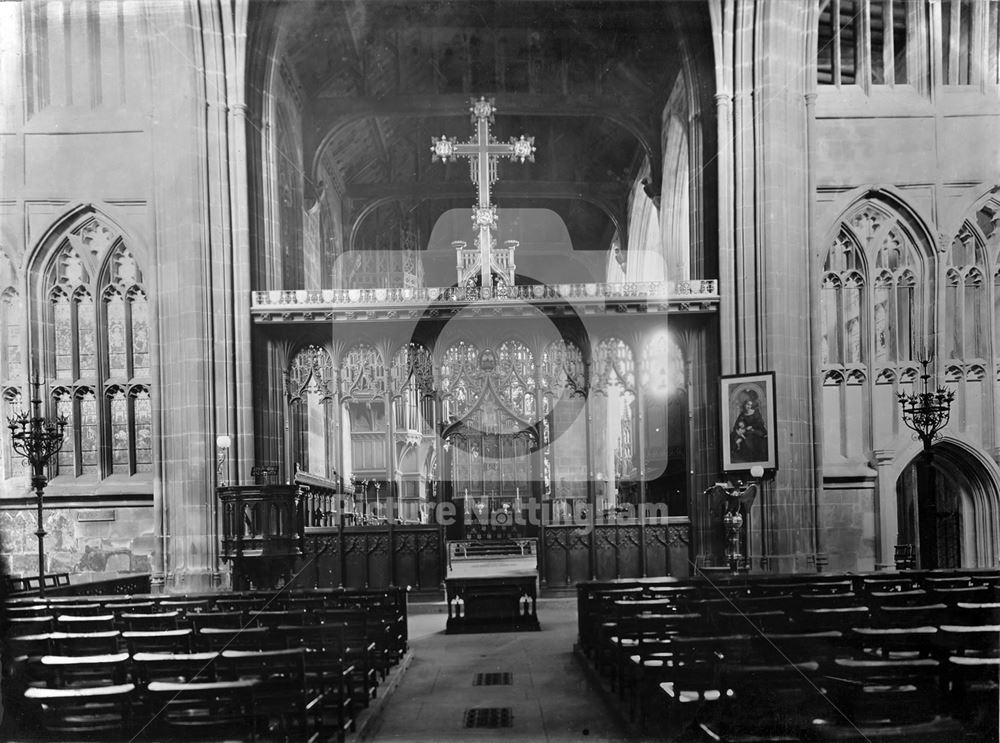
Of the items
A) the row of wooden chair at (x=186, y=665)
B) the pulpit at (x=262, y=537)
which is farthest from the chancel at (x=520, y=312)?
the row of wooden chair at (x=186, y=665)

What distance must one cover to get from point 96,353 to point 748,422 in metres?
11.5

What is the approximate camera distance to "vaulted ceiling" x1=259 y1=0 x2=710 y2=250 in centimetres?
1928

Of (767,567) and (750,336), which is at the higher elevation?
(750,336)

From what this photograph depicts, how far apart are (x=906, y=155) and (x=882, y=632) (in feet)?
44.9

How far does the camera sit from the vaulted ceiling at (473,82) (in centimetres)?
1928

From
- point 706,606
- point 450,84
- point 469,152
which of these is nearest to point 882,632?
point 706,606

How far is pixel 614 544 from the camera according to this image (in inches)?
674

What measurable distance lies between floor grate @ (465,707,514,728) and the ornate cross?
9756 mm

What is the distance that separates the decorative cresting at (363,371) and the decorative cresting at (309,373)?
27 cm

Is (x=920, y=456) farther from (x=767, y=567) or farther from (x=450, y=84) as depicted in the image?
(x=450, y=84)

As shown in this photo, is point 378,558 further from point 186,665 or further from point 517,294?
point 186,665

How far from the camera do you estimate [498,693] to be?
9266 millimetres

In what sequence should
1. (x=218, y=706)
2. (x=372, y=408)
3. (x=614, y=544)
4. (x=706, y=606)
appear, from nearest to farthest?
(x=218, y=706) < (x=706, y=606) < (x=614, y=544) < (x=372, y=408)

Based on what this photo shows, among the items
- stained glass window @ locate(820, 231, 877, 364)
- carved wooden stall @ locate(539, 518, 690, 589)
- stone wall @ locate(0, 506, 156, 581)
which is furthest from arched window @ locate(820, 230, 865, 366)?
stone wall @ locate(0, 506, 156, 581)
